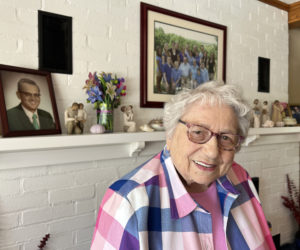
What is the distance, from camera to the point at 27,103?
4.93 feet

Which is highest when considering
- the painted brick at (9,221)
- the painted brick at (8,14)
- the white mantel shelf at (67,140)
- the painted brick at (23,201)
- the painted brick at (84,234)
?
the painted brick at (8,14)

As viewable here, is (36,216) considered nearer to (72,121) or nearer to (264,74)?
(72,121)

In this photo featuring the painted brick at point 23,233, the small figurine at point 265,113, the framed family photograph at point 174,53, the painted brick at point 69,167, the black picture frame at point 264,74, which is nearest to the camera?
the painted brick at point 23,233

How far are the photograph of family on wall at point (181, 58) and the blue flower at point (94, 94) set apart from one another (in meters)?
0.52

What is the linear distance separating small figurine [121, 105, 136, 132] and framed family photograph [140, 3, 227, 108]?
7.3 inches

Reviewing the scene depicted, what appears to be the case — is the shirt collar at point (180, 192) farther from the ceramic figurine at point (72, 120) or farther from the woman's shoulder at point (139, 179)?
the ceramic figurine at point (72, 120)

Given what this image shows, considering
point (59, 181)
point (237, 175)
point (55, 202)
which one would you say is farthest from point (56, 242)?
point (237, 175)

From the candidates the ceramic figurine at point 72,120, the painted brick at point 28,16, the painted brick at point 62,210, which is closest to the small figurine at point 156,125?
the ceramic figurine at point 72,120

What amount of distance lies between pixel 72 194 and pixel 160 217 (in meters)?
0.88

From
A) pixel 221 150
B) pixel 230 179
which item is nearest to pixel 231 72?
pixel 230 179

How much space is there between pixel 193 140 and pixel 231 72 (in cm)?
160

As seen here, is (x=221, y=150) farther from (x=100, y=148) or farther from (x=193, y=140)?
(x=100, y=148)

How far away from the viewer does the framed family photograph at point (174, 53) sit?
6.57ft

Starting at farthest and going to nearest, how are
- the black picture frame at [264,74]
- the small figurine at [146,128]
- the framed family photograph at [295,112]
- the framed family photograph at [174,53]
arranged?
1. the framed family photograph at [295,112]
2. the black picture frame at [264,74]
3. the framed family photograph at [174,53]
4. the small figurine at [146,128]
